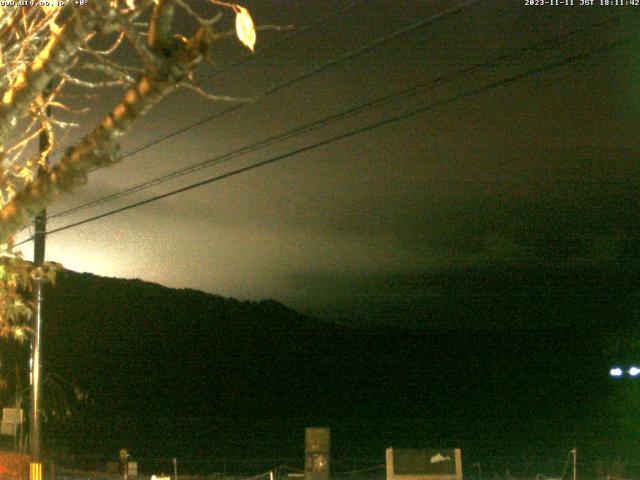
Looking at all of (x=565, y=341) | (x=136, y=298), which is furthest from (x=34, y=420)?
(x=136, y=298)

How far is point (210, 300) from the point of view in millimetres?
146875

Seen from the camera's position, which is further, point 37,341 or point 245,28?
point 37,341

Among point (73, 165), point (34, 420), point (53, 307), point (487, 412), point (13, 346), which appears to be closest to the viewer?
point (73, 165)

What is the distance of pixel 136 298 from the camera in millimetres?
137000

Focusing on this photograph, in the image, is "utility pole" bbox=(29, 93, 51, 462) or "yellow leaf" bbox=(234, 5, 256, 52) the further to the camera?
"utility pole" bbox=(29, 93, 51, 462)

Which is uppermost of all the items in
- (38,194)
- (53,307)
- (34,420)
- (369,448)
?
(53,307)

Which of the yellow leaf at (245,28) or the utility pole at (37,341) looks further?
the utility pole at (37,341)

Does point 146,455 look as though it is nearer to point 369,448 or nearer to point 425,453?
point 369,448

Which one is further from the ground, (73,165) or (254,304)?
(254,304)

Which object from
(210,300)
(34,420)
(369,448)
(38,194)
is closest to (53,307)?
(210,300)

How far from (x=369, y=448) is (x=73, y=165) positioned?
180ft

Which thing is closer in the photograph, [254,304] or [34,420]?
[34,420]

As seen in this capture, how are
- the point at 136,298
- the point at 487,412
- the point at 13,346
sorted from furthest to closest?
the point at 136,298 → the point at 487,412 → the point at 13,346

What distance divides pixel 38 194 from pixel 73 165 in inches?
13.6
